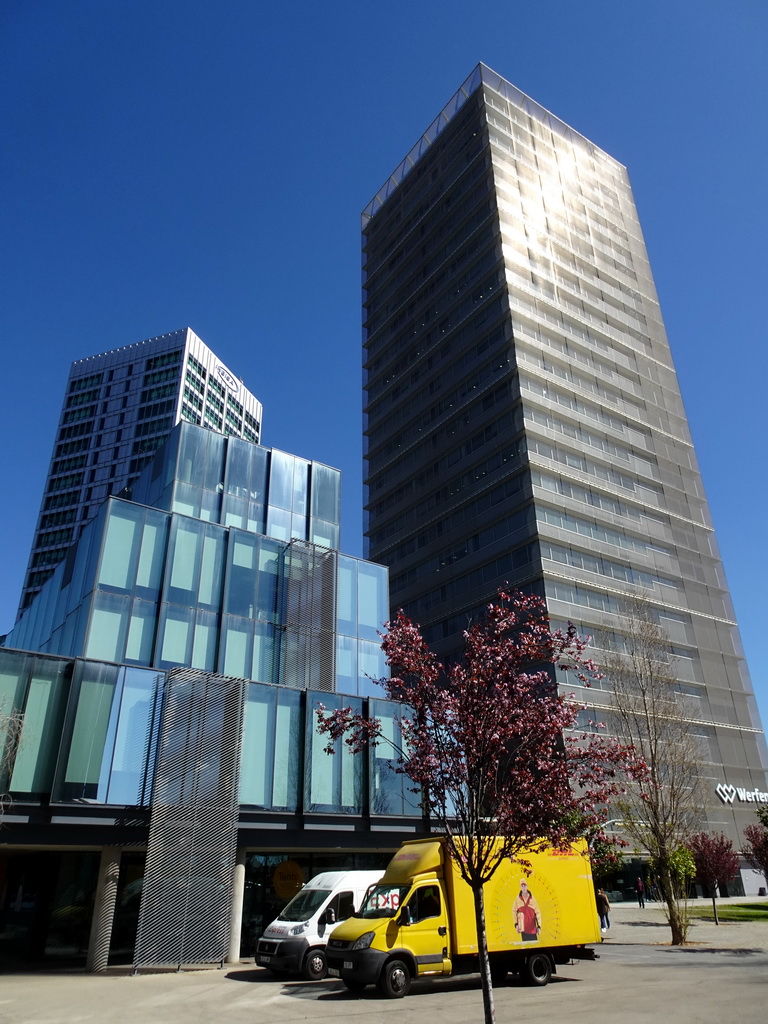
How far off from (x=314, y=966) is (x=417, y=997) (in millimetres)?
3998

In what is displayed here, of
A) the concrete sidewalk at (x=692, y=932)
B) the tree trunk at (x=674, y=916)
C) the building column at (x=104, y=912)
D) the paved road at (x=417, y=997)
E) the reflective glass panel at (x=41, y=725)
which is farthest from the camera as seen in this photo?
the concrete sidewalk at (x=692, y=932)

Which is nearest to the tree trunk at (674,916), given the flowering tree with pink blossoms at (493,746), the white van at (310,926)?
the white van at (310,926)

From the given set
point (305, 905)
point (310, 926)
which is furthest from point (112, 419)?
point (310, 926)

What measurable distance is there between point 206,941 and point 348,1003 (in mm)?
7338

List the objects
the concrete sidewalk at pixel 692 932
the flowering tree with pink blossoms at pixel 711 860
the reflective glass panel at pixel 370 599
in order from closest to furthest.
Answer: the concrete sidewalk at pixel 692 932
the reflective glass panel at pixel 370 599
the flowering tree with pink blossoms at pixel 711 860

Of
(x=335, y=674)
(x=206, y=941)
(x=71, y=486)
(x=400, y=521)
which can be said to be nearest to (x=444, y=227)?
(x=400, y=521)

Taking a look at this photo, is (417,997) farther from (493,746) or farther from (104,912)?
(104,912)

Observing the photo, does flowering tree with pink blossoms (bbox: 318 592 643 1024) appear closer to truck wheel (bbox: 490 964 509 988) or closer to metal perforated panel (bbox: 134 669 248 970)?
truck wheel (bbox: 490 964 509 988)

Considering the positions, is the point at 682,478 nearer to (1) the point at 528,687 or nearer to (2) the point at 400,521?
(2) the point at 400,521

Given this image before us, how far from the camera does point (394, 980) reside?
14.6 meters

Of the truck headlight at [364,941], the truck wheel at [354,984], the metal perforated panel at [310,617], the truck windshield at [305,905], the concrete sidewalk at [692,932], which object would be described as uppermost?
the metal perforated panel at [310,617]

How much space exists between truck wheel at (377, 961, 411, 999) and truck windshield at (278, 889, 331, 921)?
404cm

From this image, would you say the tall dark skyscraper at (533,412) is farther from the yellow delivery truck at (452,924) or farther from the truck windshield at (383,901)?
the truck windshield at (383,901)

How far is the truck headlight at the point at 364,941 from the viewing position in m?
14.6
